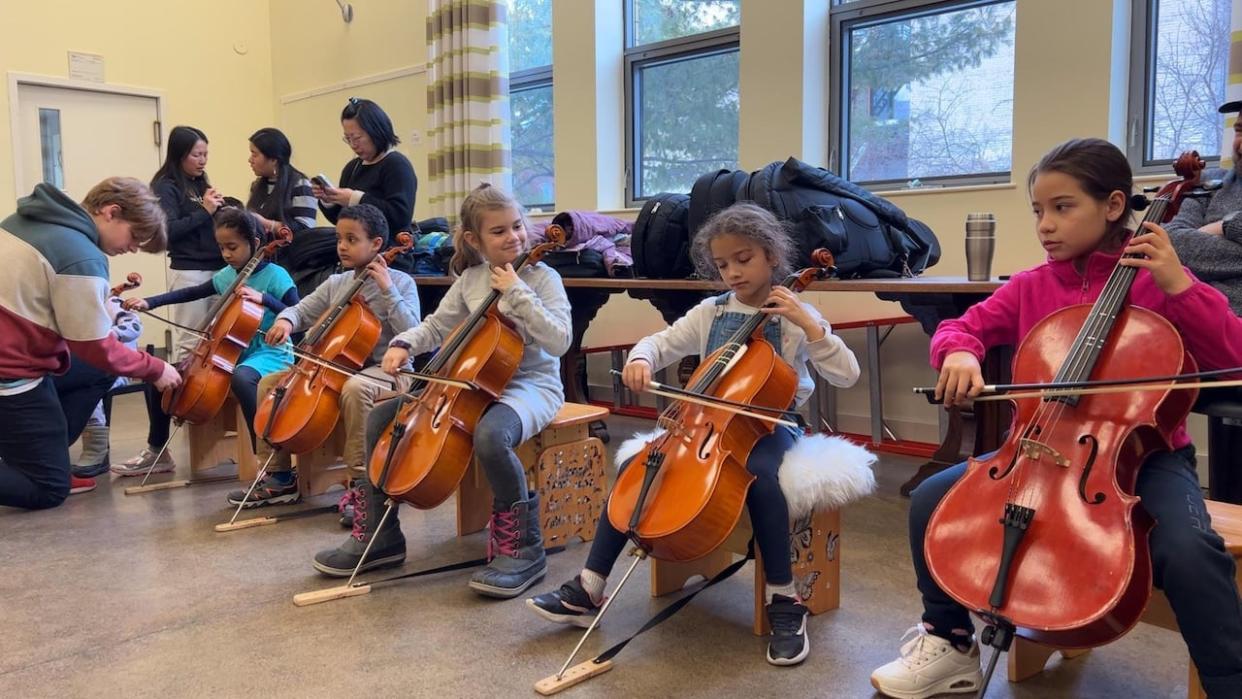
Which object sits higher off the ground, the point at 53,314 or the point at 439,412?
the point at 53,314

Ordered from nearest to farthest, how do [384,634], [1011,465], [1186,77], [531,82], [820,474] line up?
1. [1011,465]
2. [820,474]
3. [384,634]
4. [1186,77]
5. [531,82]

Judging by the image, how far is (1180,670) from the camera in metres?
1.67

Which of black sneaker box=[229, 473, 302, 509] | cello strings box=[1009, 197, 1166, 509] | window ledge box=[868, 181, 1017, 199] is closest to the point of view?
cello strings box=[1009, 197, 1166, 509]

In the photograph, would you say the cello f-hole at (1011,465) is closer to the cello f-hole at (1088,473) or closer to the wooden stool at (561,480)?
the cello f-hole at (1088,473)

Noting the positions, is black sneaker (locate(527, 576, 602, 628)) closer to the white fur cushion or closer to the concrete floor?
the concrete floor

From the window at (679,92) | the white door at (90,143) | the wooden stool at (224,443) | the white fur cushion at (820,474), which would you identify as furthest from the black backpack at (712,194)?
the white door at (90,143)

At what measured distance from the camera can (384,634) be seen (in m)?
1.89

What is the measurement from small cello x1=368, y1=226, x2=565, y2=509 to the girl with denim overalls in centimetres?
35

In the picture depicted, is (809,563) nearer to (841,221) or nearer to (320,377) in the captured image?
(841,221)

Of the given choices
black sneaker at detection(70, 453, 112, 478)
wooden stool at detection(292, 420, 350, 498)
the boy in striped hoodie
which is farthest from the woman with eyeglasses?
black sneaker at detection(70, 453, 112, 478)

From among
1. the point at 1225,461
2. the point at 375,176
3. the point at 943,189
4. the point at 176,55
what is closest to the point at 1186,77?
the point at 943,189

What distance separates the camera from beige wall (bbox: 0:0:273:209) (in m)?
5.14

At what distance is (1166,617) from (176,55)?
234 inches

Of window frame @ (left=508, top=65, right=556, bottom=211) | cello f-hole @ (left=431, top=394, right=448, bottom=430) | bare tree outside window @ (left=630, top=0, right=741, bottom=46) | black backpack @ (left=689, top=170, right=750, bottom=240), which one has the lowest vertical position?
cello f-hole @ (left=431, top=394, right=448, bottom=430)
